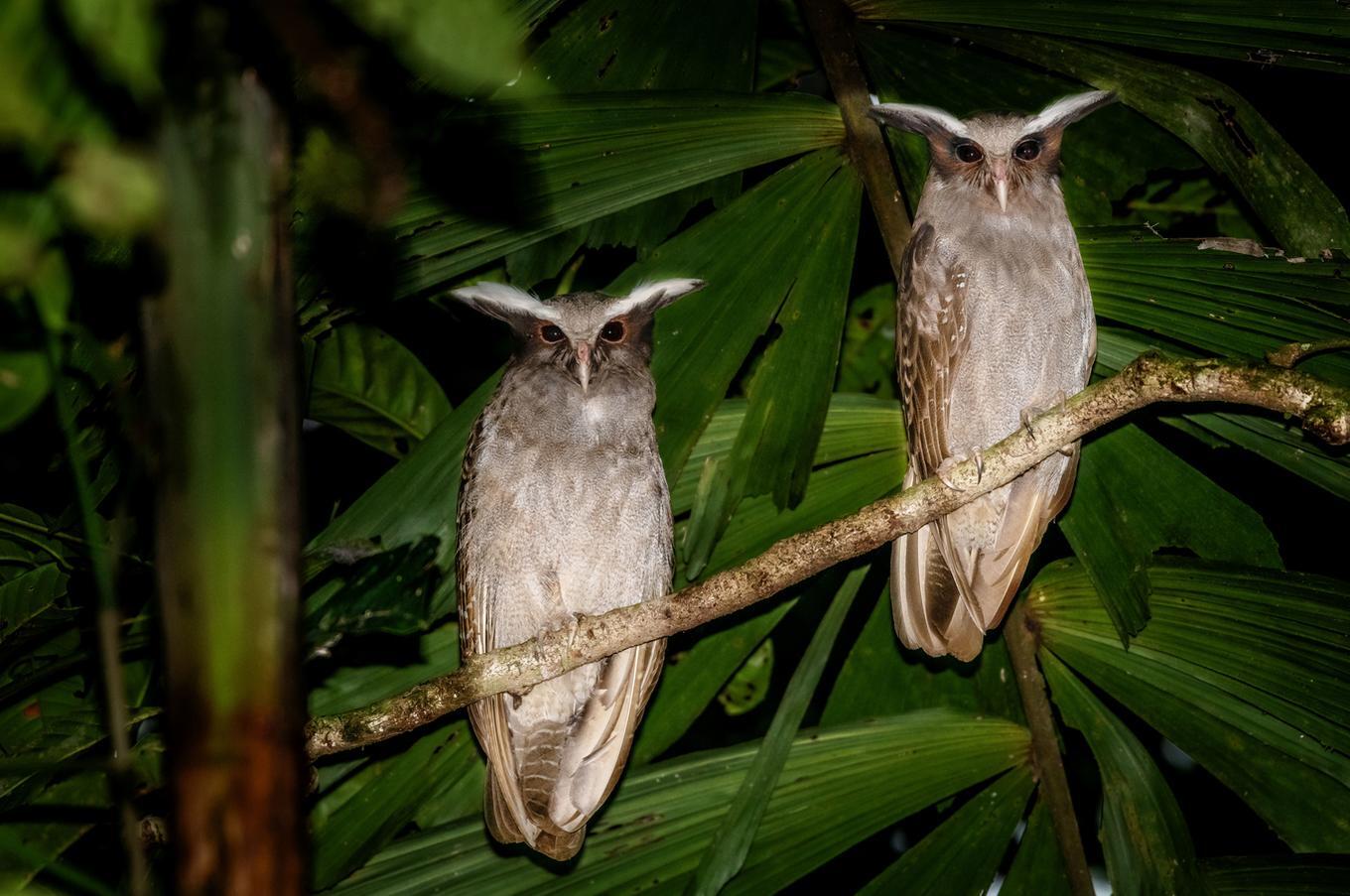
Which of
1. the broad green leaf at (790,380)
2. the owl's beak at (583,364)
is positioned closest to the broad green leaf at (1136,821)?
the broad green leaf at (790,380)

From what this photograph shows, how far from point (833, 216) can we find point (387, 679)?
1772 mm

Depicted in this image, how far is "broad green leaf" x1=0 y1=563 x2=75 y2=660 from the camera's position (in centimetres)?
257

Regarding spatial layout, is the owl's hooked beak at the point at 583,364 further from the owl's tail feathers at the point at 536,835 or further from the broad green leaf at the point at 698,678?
the owl's tail feathers at the point at 536,835

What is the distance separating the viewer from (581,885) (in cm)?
271

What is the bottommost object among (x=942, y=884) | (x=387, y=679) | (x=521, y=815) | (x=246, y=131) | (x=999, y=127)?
(x=942, y=884)

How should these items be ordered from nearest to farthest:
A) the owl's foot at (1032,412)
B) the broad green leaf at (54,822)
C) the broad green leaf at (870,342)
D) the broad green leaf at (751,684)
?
the broad green leaf at (54,822) < the owl's foot at (1032,412) < the broad green leaf at (751,684) < the broad green leaf at (870,342)

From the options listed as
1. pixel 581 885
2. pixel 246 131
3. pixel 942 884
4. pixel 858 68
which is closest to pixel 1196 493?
pixel 942 884

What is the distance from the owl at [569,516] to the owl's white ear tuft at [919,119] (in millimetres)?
799

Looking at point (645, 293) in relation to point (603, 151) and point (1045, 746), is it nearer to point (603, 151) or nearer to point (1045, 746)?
point (603, 151)

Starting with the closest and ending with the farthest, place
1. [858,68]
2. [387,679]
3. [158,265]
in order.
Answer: [158,265]
[387,679]
[858,68]

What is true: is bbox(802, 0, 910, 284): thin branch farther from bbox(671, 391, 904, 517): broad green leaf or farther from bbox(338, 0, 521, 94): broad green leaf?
bbox(338, 0, 521, 94): broad green leaf

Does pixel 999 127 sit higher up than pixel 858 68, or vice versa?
pixel 858 68

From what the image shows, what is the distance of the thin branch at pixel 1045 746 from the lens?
283 cm

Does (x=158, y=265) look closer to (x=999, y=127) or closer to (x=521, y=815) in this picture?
(x=521, y=815)
